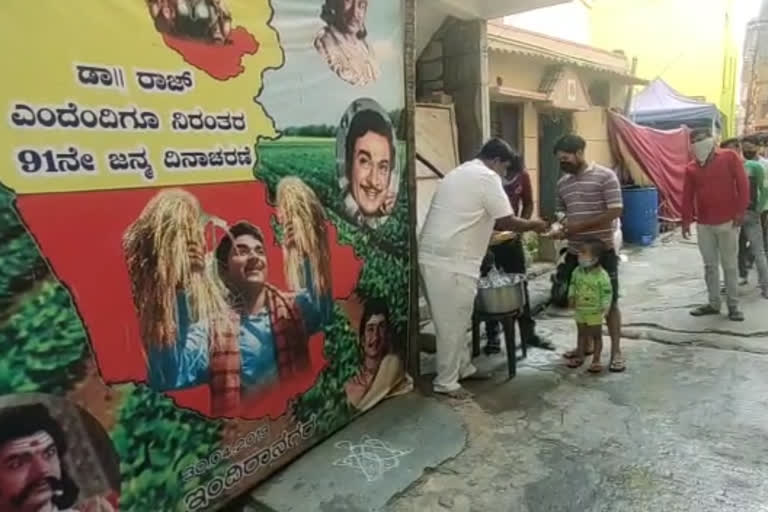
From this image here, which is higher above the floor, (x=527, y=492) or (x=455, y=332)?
(x=455, y=332)

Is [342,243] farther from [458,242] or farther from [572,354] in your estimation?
[572,354]

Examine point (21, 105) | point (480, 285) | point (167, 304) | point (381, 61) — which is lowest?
point (480, 285)

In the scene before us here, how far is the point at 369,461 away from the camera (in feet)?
9.57

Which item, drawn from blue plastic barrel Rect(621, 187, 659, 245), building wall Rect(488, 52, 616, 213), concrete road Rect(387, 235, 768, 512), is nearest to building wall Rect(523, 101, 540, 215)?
building wall Rect(488, 52, 616, 213)

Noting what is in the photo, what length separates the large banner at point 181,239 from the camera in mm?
1864

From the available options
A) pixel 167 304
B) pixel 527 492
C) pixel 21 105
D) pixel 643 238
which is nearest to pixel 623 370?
pixel 527 492

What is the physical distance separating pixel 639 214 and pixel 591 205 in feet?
18.7

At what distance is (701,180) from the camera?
16.1 feet

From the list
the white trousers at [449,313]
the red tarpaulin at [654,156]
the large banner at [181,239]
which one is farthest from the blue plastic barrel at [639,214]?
the large banner at [181,239]

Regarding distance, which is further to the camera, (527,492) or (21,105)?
(527,492)

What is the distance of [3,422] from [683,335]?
4707 mm

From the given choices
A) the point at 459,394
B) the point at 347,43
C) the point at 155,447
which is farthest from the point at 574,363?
the point at 155,447

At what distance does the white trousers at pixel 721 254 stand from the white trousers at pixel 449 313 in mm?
2634

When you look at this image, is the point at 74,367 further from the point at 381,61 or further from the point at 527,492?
the point at 381,61
